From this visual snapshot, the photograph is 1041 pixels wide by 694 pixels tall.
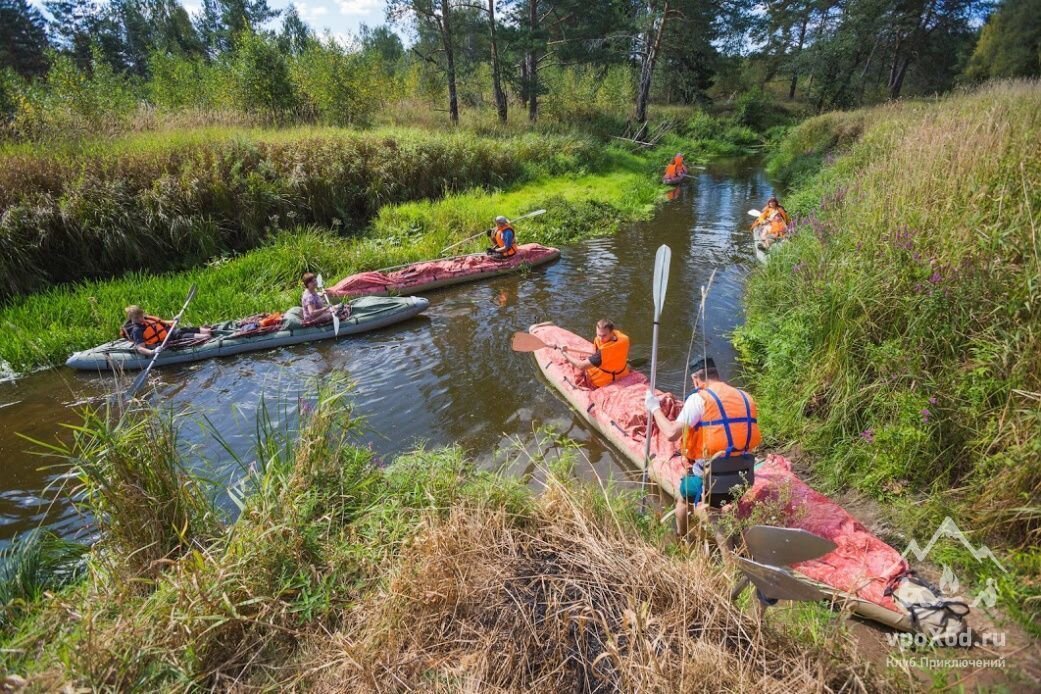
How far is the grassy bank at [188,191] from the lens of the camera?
31.2ft

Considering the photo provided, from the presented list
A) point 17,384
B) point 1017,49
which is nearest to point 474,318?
point 17,384

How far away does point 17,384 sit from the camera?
7.39 meters

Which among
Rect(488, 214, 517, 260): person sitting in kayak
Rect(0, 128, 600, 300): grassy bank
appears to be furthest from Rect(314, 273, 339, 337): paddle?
Rect(488, 214, 517, 260): person sitting in kayak

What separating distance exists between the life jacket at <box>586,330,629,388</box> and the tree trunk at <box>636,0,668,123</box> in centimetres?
2392

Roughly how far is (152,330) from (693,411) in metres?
7.88

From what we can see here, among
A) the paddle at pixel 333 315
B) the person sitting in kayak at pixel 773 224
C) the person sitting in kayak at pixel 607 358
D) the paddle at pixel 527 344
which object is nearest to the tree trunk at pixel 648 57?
the person sitting in kayak at pixel 773 224

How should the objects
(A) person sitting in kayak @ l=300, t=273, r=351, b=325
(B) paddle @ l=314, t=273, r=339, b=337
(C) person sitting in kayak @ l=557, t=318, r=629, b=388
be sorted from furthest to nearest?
(A) person sitting in kayak @ l=300, t=273, r=351, b=325 → (B) paddle @ l=314, t=273, r=339, b=337 → (C) person sitting in kayak @ l=557, t=318, r=629, b=388

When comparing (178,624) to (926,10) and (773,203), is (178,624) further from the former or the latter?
(926,10)

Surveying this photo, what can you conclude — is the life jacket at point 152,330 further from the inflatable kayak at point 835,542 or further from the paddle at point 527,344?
the inflatable kayak at point 835,542

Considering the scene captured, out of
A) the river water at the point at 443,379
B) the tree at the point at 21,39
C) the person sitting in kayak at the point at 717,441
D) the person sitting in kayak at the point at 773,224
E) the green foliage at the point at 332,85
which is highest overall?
the tree at the point at 21,39

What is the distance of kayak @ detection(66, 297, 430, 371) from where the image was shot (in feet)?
24.9

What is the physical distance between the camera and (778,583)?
2164 millimetres

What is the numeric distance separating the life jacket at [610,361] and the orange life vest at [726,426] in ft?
7.17

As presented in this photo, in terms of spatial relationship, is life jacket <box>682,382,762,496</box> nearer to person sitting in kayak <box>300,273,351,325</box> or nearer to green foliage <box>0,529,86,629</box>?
green foliage <box>0,529,86,629</box>
